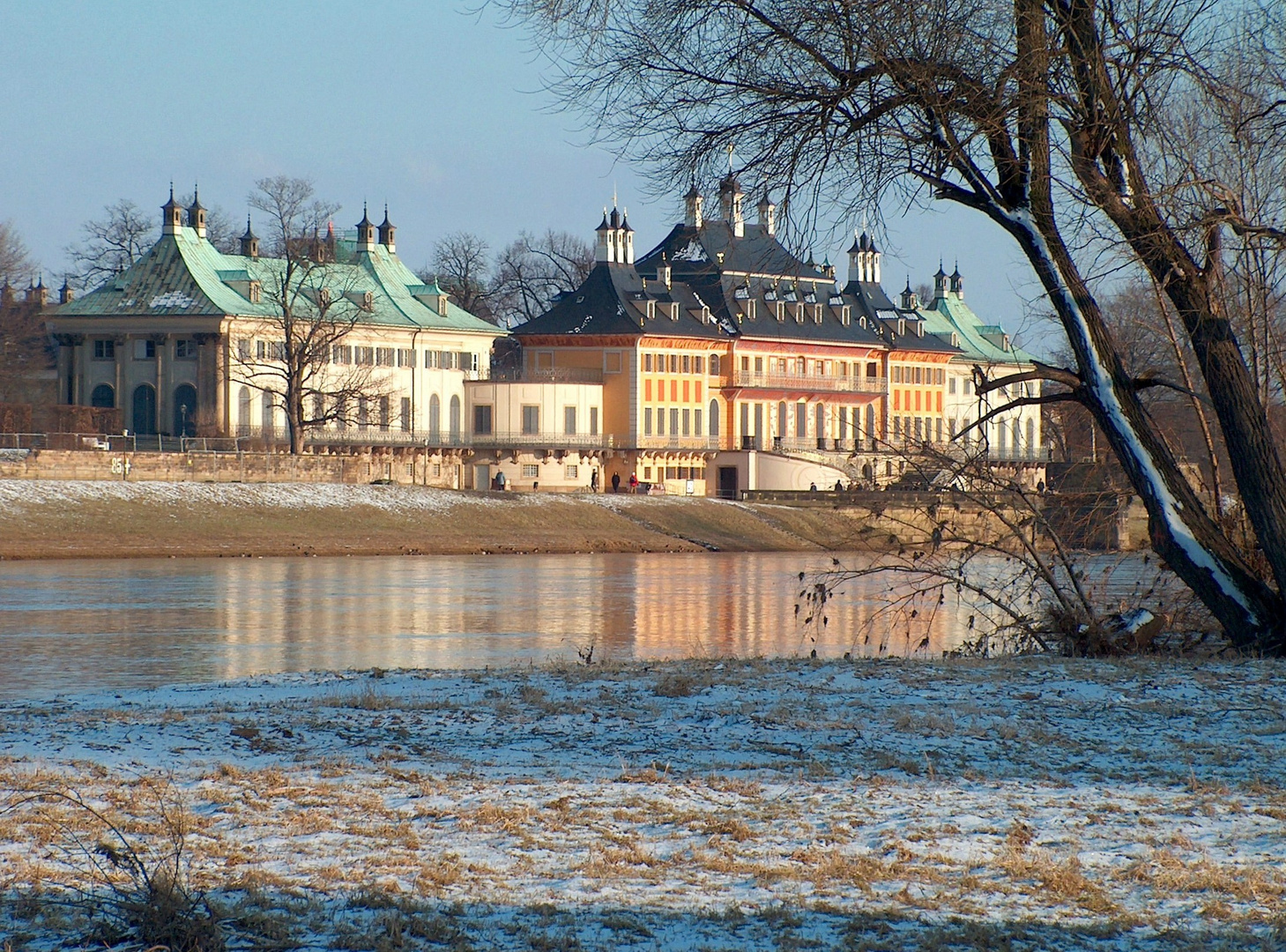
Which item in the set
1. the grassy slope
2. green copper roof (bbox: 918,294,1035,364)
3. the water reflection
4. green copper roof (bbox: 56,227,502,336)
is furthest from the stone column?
green copper roof (bbox: 918,294,1035,364)

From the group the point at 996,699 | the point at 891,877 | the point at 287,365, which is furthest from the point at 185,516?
the point at 891,877

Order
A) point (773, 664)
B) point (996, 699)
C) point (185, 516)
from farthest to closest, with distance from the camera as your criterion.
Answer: point (185, 516) < point (773, 664) < point (996, 699)

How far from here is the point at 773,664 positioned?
13422 mm

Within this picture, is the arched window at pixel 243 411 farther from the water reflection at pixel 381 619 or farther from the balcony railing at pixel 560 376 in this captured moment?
the water reflection at pixel 381 619

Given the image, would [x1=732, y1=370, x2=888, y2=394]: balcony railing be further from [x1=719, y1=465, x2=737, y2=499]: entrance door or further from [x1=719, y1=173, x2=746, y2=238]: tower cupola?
[x1=719, y1=173, x2=746, y2=238]: tower cupola

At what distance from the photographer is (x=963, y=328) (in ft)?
391

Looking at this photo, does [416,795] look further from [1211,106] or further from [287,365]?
[287,365]

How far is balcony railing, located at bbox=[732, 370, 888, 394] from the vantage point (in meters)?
93.8

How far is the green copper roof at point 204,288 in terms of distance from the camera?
7819cm

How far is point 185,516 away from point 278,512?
3.83 metres

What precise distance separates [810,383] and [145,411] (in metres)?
38.2

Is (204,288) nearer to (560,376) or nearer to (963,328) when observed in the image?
(560,376)

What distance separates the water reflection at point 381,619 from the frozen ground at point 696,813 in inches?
232

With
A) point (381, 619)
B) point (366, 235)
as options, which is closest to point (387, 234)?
point (366, 235)
